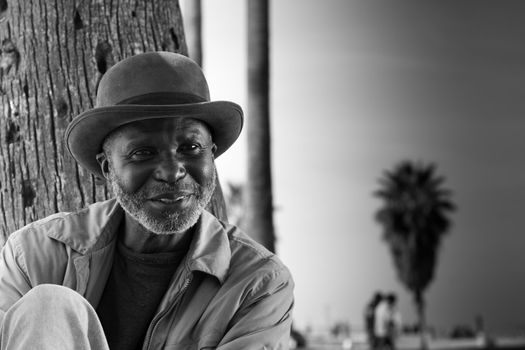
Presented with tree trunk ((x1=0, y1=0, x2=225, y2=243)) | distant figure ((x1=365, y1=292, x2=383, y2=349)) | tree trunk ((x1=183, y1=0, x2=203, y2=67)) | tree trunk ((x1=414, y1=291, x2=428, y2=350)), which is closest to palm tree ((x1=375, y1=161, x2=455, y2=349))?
tree trunk ((x1=414, y1=291, x2=428, y2=350))

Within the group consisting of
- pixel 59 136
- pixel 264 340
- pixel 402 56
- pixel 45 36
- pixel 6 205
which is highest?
pixel 402 56

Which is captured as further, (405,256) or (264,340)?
(405,256)

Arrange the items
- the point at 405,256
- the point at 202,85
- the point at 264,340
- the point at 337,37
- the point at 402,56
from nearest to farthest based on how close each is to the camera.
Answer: the point at 264,340, the point at 202,85, the point at 337,37, the point at 402,56, the point at 405,256

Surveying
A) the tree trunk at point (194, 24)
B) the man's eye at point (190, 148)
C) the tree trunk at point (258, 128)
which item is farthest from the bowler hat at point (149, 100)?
the tree trunk at point (194, 24)

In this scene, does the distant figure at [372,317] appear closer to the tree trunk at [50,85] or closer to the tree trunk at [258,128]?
the tree trunk at [258,128]

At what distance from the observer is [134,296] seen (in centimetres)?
372

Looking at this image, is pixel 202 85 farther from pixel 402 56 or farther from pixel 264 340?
pixel 402 56

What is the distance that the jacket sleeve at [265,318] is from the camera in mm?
3561

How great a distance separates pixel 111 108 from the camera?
3623mm

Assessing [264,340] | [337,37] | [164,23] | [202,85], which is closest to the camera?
[264,340]

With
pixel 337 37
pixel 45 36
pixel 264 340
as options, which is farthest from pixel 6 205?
pixel 337 37

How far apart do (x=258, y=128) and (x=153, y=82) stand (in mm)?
7745

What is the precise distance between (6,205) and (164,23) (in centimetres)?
136

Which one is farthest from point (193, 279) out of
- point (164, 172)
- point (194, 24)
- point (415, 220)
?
point (415, 220)
